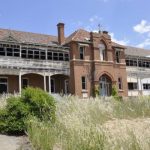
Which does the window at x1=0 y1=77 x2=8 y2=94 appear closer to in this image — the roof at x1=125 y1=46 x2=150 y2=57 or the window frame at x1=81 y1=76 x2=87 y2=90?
the window frame at x1=81 y1=76 x2=87 y2=90

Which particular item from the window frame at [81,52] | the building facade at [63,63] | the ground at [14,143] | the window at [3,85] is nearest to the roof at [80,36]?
the building facade at [63,63]

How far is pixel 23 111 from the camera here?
13.9 metres

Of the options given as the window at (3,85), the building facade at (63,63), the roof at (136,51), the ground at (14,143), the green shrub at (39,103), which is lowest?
the ground at (14,143)

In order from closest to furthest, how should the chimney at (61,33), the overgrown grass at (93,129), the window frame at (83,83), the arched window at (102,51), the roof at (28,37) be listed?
1. the overgrown grass at (93,129)
2. the roof at (28,37)
3. the window frame at (83,83)
4. the chimney at (61,33)
5. the arched window at (102,51)

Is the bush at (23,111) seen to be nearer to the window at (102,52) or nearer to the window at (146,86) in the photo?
the window at (102,52)

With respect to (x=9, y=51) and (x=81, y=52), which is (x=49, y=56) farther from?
(x=9, y=51)

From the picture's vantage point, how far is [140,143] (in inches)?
275

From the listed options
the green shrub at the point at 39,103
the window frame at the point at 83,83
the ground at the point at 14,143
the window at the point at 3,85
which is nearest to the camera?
the ground at the point at 14,143

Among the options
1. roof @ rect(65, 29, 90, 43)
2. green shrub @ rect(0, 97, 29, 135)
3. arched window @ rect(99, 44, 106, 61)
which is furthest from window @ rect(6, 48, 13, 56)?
green shrub @ rect(0, 97, 29, 135)

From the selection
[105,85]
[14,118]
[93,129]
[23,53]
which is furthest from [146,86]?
[93,129]

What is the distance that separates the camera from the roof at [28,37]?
3824cm

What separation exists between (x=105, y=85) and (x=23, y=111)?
29521 mm

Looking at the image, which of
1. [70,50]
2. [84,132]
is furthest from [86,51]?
[84,132]

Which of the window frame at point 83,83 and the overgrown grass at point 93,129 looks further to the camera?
the window frame at point 83,83
